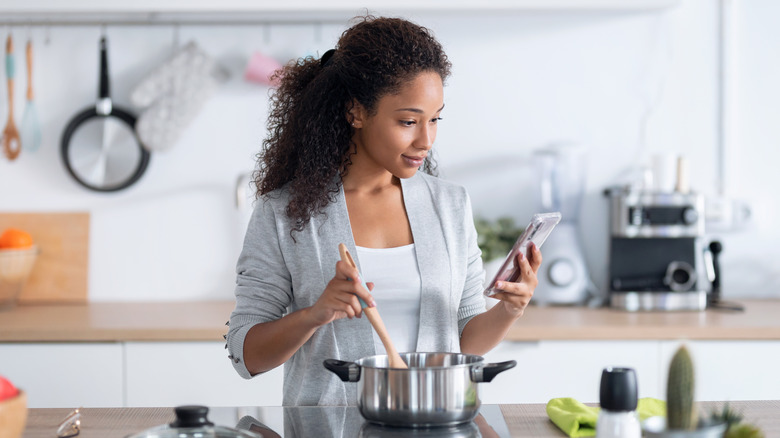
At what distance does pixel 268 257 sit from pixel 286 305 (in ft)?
0.31

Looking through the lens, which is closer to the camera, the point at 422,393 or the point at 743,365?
the point at 422,393

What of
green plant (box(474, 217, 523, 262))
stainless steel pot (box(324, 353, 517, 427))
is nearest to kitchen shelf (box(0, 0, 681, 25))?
green plant (box(474, 217, 523, 262))

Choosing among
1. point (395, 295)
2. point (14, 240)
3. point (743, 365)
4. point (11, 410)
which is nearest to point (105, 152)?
point (14, 240)

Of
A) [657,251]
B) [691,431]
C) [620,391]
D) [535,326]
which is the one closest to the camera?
[691,431]

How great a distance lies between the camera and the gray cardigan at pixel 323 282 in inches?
54.0

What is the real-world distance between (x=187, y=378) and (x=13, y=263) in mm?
702

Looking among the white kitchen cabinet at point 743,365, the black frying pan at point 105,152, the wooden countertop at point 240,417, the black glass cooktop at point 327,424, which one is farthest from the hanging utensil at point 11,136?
the white kitchen cabinet at point 743,365

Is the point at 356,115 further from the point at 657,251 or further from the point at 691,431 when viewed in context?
the point at 657,251

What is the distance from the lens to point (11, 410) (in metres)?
0.84

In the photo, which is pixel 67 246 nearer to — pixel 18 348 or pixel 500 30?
pixel 18 348

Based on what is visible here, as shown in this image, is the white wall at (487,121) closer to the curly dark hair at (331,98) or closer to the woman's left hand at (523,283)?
the curly dark hair at (331,98)

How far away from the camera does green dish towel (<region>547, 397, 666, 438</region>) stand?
3.68ft

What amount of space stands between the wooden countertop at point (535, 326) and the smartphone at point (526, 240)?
851mm

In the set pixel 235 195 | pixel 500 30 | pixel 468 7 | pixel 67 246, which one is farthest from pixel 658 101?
pixel 67 246
